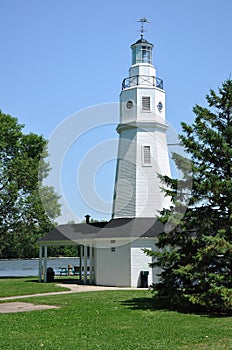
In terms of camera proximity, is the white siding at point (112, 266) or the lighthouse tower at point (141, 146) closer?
the white siding at point (112, 266)

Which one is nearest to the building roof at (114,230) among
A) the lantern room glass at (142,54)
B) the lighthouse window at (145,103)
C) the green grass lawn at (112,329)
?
the lighthouse window at (145,103)

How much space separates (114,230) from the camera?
2789cm

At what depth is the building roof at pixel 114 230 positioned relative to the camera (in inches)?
1059

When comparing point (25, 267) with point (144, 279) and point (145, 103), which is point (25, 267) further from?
point (145, 103)

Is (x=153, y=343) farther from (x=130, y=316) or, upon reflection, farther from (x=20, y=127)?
(x=20, y=127)

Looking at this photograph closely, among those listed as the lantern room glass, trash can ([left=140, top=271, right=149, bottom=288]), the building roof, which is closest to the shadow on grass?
trash can ([left=140, top=271, right=149, bottom=288])

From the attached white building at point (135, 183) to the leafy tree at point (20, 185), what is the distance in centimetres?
1072

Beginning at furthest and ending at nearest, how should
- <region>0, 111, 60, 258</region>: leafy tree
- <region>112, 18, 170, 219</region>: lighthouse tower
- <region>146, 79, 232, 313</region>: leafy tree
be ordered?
1. <region>0, 111, 60, 258</region>: leafy tree
2. <region>112, 18, 170, 219</region>: lighthouse tower
3. <region>146, 79, 232, 313</region>: leafy tree

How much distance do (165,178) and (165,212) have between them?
1088 mm

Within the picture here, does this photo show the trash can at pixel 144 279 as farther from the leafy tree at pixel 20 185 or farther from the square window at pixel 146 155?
the leafy tree at pixel 20 185

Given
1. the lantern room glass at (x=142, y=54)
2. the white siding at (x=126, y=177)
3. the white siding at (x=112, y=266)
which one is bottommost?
the white siding at (x=112, y=266)

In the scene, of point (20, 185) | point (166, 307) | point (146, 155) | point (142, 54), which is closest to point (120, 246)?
point (146, 155)

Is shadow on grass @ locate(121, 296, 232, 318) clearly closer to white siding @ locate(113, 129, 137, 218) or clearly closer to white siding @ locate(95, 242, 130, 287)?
white siding @ locate(95, 242, 130, 287)

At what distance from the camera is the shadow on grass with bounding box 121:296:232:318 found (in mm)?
15305
